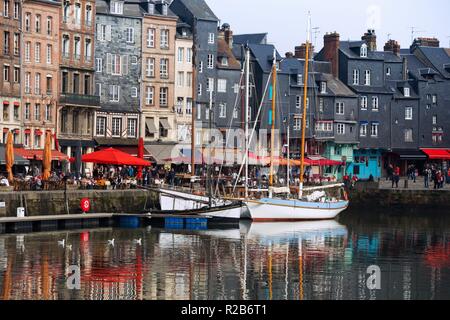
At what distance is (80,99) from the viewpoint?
90562mm

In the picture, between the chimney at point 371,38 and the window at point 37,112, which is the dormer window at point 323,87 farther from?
the window at point 37,112

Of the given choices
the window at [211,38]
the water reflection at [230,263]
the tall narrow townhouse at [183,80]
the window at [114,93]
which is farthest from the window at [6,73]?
the window at [211,38]

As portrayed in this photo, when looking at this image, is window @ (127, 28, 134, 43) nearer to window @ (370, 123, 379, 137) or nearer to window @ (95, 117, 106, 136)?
window @ (95, 117, 106, 136)

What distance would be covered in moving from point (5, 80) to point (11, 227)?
75.6 ft

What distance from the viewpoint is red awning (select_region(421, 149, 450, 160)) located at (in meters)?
111

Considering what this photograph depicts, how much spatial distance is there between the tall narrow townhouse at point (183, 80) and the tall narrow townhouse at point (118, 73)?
3.42 meters

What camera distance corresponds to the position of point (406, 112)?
11375 cm

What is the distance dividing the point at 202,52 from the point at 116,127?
33.5 ft

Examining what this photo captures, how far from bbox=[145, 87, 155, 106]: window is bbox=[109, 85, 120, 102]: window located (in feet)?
8.26

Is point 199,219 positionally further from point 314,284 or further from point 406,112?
point 406,112

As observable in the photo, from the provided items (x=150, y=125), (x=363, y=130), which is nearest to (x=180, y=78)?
(x=150, y=125)

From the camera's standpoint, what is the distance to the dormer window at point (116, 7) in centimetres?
9462

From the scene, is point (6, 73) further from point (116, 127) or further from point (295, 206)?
point (295, 206)

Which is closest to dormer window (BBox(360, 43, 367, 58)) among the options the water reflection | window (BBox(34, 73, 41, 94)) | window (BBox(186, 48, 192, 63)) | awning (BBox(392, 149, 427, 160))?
awning (BBox(392, 149, 427, 160))
